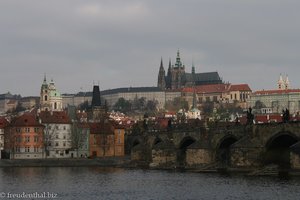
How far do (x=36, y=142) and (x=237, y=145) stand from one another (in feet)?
146

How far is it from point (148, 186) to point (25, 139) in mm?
52629

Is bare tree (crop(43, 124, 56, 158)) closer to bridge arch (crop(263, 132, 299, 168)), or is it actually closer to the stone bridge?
the stone bridge

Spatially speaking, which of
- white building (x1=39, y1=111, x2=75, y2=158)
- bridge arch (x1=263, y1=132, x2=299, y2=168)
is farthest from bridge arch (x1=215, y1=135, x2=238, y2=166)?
white building (x1=39, y1=111, x2=75, y2=158)

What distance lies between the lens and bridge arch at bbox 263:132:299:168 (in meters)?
75.1

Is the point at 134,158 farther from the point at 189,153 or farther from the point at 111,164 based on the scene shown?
the point at 189,153

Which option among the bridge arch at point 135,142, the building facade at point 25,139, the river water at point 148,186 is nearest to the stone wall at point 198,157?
the river water at point 148,186

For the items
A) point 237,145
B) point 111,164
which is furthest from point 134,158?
point 237,145

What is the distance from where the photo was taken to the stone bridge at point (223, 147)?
246 feet

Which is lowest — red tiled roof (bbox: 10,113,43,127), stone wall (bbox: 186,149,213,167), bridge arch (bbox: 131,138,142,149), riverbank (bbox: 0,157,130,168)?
riverbank (bbox: 0,157,130,168)

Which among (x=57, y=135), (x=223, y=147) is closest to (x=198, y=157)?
(x=223, y=147)

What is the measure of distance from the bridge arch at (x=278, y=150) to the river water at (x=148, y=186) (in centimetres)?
760

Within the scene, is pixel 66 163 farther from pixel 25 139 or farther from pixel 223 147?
pixel 223 147

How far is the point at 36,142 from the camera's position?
364ft

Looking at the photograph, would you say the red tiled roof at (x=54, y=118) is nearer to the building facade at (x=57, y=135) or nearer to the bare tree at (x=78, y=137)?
the building facade at (x=57, y=135)
